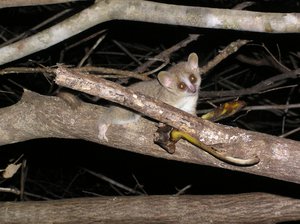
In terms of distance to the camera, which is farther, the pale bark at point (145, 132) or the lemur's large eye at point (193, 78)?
the lemur's large eye at point (193, 78)

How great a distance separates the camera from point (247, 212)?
3049 millimetres

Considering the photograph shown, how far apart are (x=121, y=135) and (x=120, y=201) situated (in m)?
1.09

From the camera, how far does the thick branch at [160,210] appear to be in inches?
120

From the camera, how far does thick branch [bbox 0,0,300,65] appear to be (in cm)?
217

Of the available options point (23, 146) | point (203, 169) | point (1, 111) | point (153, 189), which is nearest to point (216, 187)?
point (203, 169)

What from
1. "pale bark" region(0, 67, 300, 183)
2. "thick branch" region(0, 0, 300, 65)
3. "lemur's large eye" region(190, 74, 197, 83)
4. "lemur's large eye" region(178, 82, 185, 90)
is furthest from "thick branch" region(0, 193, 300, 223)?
"thick branch" region(0, 0, 300, 65)

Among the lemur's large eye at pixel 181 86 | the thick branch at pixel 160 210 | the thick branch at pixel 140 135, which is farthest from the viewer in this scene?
the lemur's large eye at pixel 181 86

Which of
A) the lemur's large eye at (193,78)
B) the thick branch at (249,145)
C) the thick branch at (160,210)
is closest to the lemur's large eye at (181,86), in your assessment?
the lemur's large eye at (193,78)

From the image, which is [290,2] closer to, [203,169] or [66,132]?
[203,169]

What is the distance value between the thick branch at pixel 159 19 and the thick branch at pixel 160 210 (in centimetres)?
201

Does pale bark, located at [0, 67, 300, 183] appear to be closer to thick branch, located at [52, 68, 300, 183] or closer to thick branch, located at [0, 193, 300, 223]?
thick branch, located at [52, 68, 300, 183]

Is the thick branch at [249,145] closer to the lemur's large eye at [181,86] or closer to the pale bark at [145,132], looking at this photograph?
the pale bark at [145,132]

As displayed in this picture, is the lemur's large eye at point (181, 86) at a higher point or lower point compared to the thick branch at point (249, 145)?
higher

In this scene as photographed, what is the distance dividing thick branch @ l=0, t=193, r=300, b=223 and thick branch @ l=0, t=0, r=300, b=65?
6.59 ft
